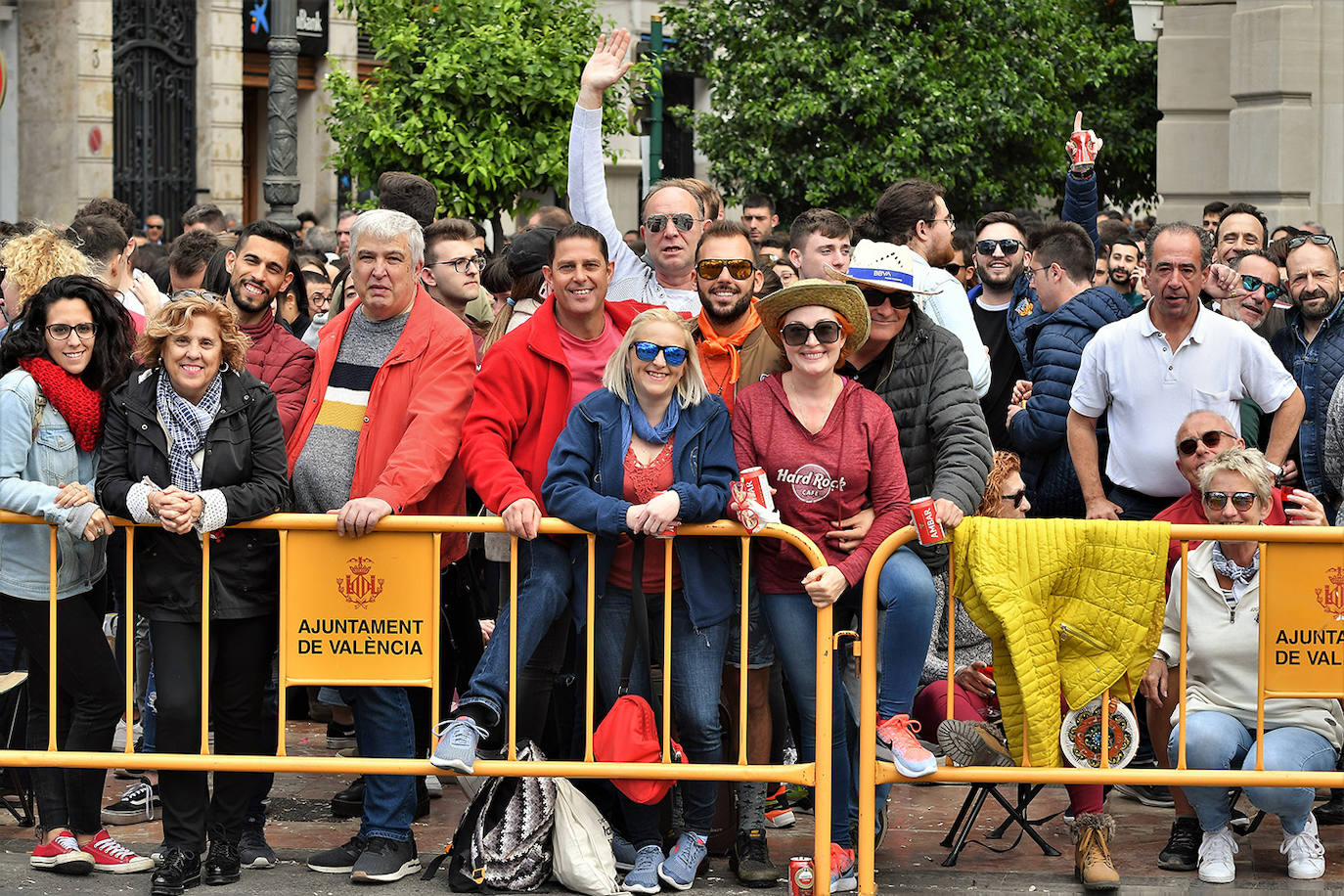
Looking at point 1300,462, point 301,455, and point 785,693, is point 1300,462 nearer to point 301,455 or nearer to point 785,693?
point 785,693

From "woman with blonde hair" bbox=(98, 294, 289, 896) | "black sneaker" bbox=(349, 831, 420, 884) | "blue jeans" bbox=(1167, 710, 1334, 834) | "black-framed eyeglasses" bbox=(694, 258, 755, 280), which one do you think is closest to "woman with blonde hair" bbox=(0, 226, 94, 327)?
"woman with blonde hair" bbox=(98, 294, 289, 896)

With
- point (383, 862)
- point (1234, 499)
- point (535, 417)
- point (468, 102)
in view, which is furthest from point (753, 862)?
point (468, 102)

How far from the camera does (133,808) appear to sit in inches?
285

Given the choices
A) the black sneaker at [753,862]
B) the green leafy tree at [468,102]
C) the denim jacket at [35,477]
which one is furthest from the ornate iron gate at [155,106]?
the black sneaker at [753,862]

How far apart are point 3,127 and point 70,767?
56.6 ft

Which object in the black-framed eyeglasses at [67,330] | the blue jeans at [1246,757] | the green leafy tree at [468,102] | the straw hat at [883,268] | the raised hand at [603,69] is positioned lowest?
the blue jeans at [1246,757]

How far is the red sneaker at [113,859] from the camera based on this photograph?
6500mm

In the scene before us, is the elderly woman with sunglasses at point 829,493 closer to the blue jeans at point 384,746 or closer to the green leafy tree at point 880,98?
the blue jeans at point 384,746

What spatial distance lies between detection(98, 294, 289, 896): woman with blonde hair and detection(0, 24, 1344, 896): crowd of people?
12 millimetres

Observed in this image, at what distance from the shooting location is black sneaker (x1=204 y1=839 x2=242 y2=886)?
20.8ft

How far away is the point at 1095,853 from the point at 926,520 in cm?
141

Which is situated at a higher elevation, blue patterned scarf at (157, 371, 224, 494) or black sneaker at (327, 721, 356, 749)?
blue patterned scarf at (157, 371, 224, 494)

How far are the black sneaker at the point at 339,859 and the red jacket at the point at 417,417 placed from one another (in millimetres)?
1101

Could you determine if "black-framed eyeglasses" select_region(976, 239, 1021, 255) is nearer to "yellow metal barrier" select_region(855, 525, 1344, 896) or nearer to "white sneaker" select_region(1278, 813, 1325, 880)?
"yellow metal barrier" select_region(855, 525, 1344, 896)
